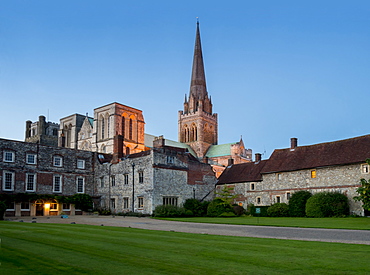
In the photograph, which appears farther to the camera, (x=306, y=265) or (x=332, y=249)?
(x=332, y=249)

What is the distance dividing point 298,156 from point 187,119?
61753mm

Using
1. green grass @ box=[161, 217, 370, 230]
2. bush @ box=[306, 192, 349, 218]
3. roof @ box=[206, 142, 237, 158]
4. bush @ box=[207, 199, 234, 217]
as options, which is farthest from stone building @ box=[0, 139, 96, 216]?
roof @ box=[206, 142, 237, 158]

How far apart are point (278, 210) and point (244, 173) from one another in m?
9.69

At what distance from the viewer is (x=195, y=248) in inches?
428

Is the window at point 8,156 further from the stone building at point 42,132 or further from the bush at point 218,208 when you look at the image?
the stone building at point 42,132

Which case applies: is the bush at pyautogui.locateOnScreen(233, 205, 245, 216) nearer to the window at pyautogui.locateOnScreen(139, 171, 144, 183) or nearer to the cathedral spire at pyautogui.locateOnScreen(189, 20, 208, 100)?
the window at pyautogui.locateOnScreen(139, 171, 144, 183)

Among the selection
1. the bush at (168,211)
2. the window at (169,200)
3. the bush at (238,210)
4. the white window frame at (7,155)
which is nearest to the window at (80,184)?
the white window frame at (7,155)

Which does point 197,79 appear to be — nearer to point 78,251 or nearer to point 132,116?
point 132,116

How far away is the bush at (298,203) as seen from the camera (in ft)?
122

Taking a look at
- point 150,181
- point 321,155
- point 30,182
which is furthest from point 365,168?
point 30,182

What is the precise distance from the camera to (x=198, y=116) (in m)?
99.7

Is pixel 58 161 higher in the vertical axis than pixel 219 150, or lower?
lower

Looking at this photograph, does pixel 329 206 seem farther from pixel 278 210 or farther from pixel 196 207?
pixel 196 207

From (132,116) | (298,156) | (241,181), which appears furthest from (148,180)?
(132,116)
